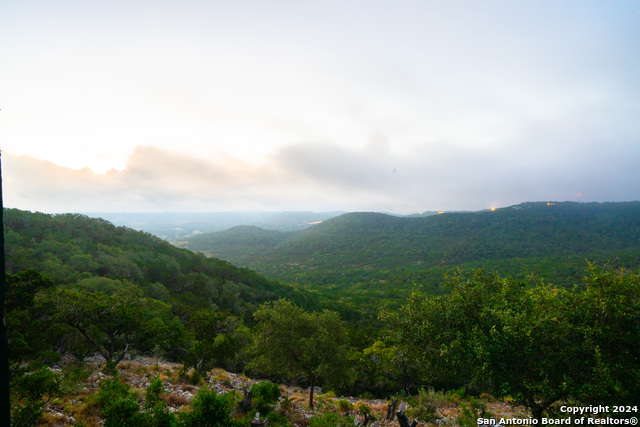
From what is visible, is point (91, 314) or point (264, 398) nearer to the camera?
point (264, 398)

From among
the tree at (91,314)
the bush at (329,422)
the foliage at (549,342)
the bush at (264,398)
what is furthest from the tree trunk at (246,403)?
the tree at (91,314)

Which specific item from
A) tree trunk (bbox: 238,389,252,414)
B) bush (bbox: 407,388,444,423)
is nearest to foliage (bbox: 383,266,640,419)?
bush (bbox: 407,388,444,423)

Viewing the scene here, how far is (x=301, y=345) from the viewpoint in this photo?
18.2 meters

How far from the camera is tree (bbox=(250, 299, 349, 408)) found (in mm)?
17938

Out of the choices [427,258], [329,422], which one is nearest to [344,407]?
[329,422]

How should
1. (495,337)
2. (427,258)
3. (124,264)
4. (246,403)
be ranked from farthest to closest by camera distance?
(427,258) → (124,264) → (246,403) → (495,337)

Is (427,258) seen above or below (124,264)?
below

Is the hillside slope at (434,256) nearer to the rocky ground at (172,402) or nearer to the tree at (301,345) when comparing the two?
the rocky ground at (172,402)

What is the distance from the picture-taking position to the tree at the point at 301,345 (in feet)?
58.9

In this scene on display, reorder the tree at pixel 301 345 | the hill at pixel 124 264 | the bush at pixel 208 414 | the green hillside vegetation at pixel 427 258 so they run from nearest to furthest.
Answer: the bush at pixel 208 414 → the tree at pixel 301 345 → the hill at pixel 124 264 → the green hillside vegetation at pixel 427 258

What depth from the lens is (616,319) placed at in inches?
376

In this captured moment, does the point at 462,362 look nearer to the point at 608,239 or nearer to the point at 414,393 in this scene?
the point at 414,393

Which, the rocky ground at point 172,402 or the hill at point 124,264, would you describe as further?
the hill at point 124,264

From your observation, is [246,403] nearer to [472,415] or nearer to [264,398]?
[264,398]
